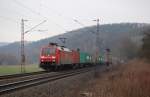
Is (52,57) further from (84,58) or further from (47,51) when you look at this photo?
(84,58)

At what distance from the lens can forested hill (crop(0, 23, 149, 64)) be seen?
89938mm

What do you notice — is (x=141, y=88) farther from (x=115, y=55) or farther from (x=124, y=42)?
(x=115, y=55)

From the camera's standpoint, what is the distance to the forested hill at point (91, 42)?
89938mm

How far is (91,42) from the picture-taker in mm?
140000

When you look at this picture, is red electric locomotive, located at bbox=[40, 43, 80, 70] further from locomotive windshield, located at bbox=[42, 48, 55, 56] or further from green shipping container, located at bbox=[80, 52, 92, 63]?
green shipping container, located at bbox=[80, 52, 92, 63]

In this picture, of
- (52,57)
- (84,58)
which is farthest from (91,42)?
(52,57)

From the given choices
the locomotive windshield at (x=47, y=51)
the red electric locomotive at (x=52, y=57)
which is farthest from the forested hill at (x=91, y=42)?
the locomotive windshield at (x=47, y=51)

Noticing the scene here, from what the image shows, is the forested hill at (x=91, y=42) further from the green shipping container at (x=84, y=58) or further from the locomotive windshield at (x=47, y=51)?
the locomotive windshield at (x=47, y=51)

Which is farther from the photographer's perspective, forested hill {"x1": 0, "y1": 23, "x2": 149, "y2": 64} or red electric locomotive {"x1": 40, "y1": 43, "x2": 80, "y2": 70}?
forested hill {"x1": 0, "y1": 23, "x2": 149, "y2": 64}

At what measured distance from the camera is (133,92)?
14266mm

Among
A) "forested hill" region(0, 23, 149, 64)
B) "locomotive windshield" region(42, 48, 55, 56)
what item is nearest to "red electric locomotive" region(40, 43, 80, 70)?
"locomotive windshield" region(42, 48, 55, 56)

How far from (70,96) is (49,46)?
78.9 ft

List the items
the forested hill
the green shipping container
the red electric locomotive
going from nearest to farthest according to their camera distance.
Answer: the red electric locomotive → the green shipping container → the forested hill

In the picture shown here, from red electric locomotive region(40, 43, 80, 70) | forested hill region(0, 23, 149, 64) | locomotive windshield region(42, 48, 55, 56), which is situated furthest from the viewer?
forested hill region(0, 23, 149, 64)
